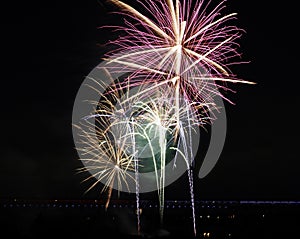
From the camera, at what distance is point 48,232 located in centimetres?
2900

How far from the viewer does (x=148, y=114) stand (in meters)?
23.1

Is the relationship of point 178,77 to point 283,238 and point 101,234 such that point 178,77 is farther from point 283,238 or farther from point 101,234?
point 283,238

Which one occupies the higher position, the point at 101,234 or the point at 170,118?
the point at 170,118

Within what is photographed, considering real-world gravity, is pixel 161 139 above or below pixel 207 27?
below

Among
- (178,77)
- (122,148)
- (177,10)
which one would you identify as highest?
(177,10)

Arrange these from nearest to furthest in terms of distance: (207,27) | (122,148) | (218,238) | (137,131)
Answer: (207,27) → (137,131) → (122,148) → (218,238)

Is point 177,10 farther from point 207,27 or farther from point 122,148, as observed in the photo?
point 122,148

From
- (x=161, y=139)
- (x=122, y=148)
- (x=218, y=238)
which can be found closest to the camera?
(x=161, y=139)

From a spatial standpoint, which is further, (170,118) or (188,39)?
(170,118)

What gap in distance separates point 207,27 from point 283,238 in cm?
2786

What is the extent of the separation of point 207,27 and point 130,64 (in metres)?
3.56

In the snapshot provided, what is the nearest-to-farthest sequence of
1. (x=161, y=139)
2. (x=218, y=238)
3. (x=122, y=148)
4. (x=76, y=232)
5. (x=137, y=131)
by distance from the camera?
(x=161, y=139) → (x=137, y=131) → (x=122, y=148) → (x=76, y=232) → (x=218, y=238)

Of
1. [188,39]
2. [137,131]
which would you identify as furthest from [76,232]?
[188,39]

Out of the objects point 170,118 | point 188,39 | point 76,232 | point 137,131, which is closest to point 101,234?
point 76,232
